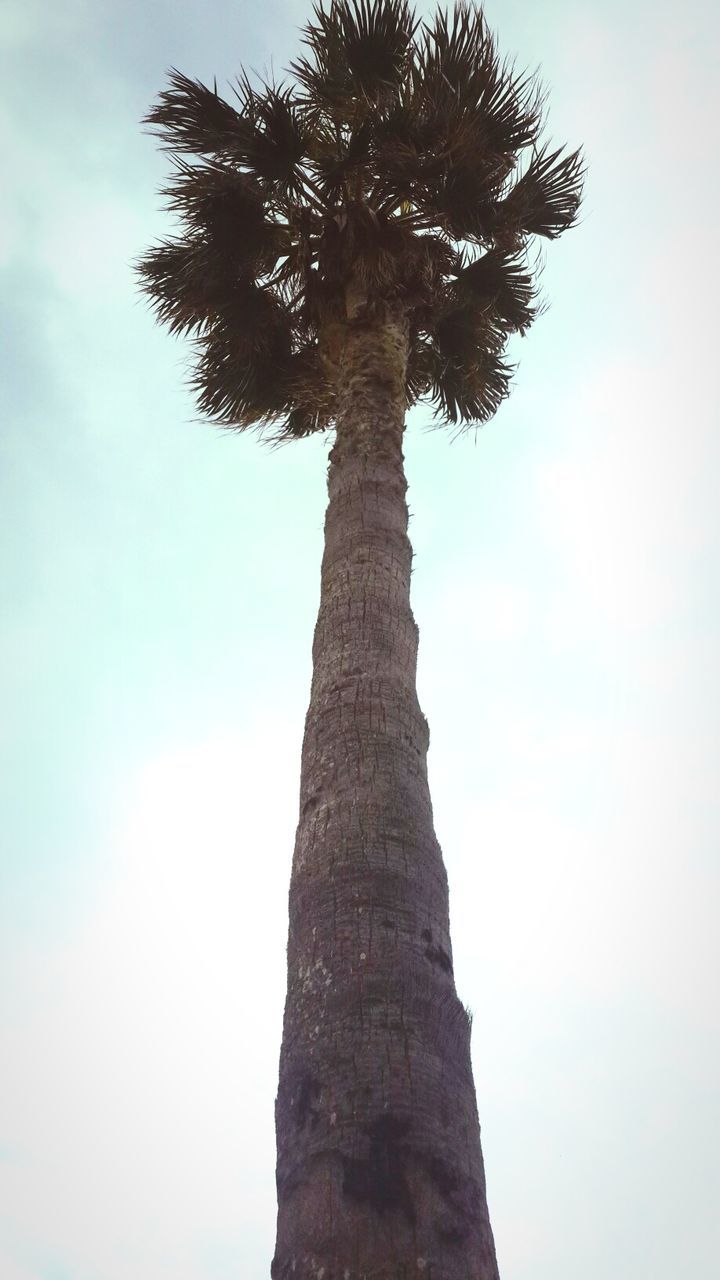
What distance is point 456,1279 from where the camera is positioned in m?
2.37

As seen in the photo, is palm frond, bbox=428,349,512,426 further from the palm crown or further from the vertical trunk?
the vertical trunk

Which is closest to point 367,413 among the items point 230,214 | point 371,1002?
point 230,214

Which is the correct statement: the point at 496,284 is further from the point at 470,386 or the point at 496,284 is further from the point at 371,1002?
the point at 371,1002

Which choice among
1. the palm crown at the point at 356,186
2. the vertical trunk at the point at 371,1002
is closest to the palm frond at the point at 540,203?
the palm crown at the point at 356,186

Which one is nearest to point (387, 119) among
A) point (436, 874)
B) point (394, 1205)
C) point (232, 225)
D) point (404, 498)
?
point (232, 225)

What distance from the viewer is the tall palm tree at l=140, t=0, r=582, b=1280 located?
2609 millimetres

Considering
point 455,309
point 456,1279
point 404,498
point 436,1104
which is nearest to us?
point 456,1279

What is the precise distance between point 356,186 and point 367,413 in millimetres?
2225

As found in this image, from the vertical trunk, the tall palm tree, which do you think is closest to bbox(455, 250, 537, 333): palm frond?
the tall palm tree

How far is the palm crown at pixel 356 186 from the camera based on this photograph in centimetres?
673

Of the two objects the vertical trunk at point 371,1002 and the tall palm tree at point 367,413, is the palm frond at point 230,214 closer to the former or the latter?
the tall palm tree at point 367,413

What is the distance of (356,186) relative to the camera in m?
6.95

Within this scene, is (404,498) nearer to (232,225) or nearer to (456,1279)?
(232,225)

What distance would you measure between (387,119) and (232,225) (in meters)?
1.27
